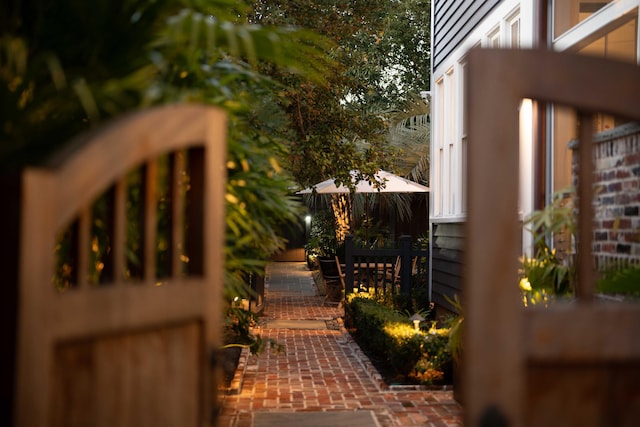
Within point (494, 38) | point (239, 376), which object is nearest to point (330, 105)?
point (494, 38)

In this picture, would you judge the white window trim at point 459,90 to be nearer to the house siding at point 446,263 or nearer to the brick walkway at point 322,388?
the house siding at point 446,263

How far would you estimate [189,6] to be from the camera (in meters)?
3.40

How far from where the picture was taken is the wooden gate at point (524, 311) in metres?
2.59

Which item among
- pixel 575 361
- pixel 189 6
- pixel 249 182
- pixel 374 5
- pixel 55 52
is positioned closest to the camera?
pixel 575 361

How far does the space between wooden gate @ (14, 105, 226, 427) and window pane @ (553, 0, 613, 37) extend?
17.2 ft

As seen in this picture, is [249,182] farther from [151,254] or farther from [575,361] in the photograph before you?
[575,361]

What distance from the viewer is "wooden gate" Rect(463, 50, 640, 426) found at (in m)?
2.59

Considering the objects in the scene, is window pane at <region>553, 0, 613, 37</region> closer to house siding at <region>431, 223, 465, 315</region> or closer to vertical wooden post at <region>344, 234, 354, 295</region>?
house siding at <region>431, 223, 465, 315</region>

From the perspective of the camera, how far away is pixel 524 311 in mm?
2645

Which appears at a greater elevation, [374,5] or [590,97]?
[374,5]

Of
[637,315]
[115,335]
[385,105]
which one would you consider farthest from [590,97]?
[385,105]

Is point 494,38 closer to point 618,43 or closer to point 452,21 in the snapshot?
point 452,21

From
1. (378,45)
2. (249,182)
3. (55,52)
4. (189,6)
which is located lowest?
(249,182)

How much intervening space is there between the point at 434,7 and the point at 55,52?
36.1ft
